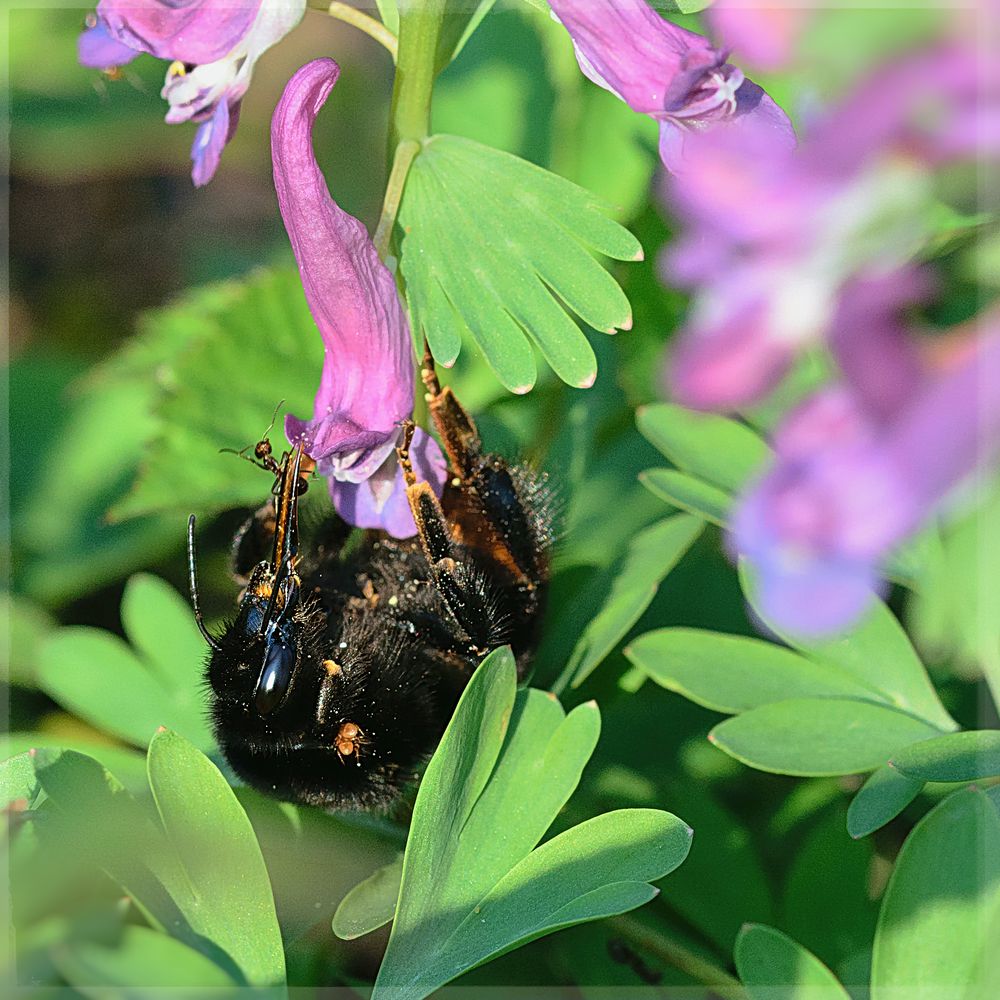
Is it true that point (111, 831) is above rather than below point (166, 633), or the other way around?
above

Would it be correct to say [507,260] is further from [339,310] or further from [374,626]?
[374,626]

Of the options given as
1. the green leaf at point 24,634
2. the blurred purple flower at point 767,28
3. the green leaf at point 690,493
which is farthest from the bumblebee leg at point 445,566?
the green leaf at point 24,634

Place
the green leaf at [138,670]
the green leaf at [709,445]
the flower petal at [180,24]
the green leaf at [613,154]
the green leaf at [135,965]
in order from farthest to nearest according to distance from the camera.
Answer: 1. the green leaf at [613,154]
2. the green leaf at [138,670]
3. the green leaf at [709,445]
4. the flower petal at [180,24]
5. the green leaf at [135,965]

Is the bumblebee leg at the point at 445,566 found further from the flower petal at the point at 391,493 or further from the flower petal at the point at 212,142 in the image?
the flower petal at the point at 212,142

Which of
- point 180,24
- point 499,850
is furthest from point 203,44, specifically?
point 499,850

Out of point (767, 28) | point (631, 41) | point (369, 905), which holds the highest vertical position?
point (767, 28)

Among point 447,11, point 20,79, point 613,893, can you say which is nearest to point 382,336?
point 447,11

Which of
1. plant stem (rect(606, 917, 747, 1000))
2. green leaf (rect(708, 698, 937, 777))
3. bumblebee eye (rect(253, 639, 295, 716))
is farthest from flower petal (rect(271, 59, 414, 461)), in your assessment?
plant stem (rect(606, 917, 747, 1000))
